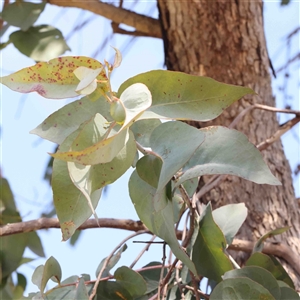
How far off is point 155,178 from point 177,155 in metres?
0.04

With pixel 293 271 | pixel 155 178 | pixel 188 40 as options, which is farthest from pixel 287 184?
pixel 155 178

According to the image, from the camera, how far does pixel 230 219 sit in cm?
60

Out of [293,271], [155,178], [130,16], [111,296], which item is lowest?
[293,271]

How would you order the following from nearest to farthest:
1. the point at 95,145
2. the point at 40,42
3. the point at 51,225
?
1. the point at 95,145
2. the point at 51,225
3. the point at 40,42

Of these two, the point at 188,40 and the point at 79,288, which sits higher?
the point at 188,40

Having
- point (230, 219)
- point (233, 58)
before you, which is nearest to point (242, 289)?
point (230, 219)

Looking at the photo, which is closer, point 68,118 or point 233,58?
point 68,118

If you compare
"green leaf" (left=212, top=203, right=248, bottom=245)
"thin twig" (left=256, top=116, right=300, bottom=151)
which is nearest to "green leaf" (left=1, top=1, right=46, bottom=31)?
"thin twig" (left=256, top=116, right=300, bottom=151)

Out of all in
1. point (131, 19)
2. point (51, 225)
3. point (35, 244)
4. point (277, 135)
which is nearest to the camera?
point (51, 225)

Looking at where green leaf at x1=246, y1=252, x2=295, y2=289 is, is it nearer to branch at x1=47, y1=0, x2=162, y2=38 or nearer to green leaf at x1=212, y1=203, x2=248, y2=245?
green leaf at x1=212, y1=203, x2=248, y2=245

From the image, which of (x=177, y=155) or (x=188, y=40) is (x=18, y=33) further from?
(x=177, y=155)

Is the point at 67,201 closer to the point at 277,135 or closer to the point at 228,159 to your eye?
the point at 228,159

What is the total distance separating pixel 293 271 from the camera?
30.9 inches

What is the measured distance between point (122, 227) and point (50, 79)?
0.43 metres
